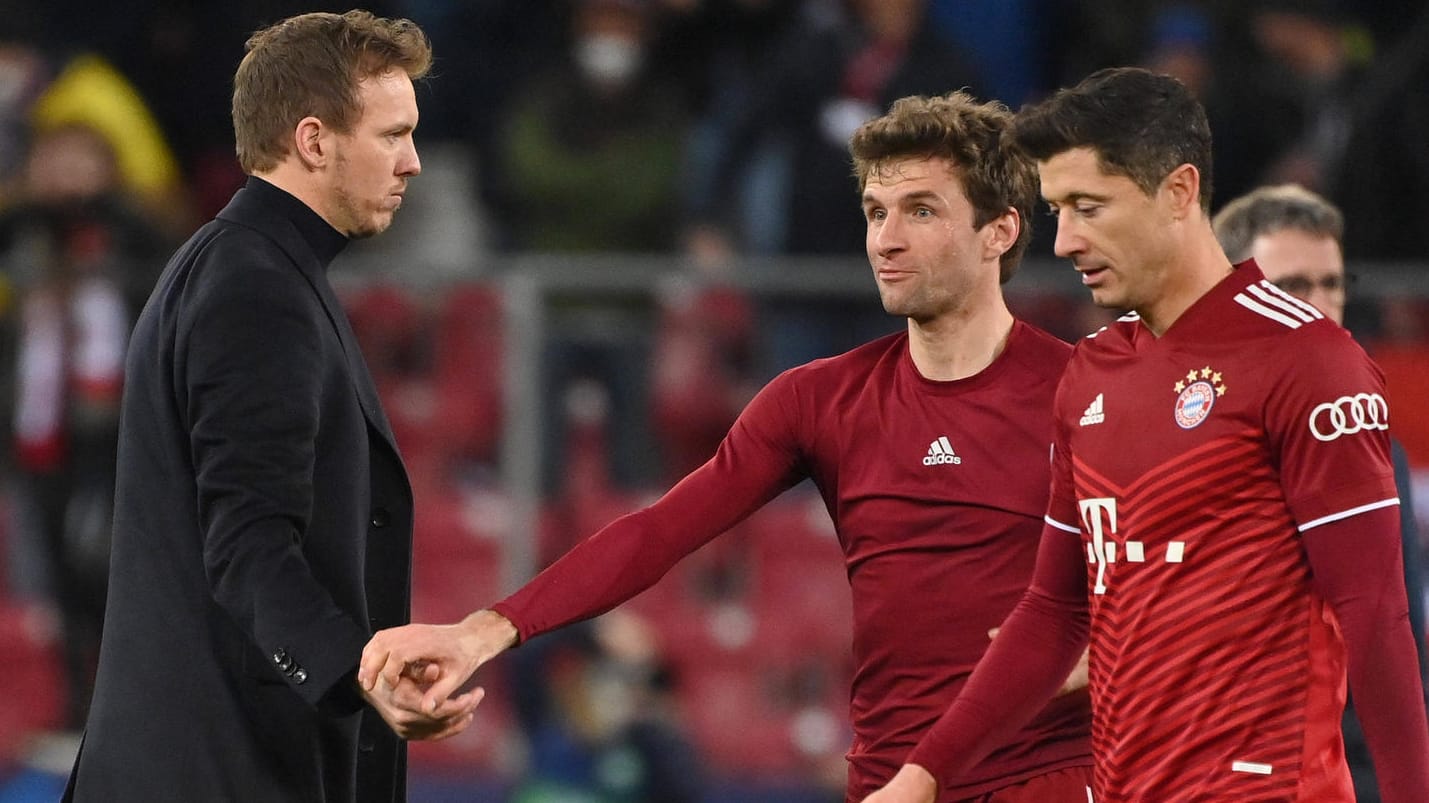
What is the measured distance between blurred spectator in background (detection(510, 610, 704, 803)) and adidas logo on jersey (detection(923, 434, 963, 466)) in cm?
369

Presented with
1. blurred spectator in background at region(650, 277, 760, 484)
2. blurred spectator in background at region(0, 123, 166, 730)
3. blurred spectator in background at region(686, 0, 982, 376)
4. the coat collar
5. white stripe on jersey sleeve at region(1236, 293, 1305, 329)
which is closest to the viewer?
white stripe on jersey sleeve at region(1236, 293, 1305, 329)

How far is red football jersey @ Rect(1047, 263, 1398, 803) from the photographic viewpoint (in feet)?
10.6

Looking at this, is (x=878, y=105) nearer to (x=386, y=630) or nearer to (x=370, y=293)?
(x=370, y=293)

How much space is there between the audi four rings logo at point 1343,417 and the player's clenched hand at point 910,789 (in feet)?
2.97

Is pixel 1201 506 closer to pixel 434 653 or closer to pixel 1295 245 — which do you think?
pixel 434 653

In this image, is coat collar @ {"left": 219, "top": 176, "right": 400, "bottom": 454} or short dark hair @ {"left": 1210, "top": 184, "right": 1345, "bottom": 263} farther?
short dark hair @ {"left": 1210, "top": 184, "right": 1345, "bottom": 263}

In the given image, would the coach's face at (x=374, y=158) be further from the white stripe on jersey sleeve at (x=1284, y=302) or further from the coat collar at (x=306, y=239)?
the white stripe on jersey sleeve at (x=1284, y=302)

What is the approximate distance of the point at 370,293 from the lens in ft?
25.8

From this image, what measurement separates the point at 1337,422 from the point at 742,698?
4690 mm

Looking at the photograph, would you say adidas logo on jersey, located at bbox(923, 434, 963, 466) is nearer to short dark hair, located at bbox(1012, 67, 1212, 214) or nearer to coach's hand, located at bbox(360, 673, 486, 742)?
short dark hair, located at bbox(1012, 67, 1212, 214)

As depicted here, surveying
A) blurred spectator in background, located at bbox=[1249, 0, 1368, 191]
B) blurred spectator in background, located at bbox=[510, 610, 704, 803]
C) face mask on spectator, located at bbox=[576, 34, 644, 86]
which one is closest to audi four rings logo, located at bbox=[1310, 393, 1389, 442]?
blurred spectator in background, located at bbox=[510, 610, 704, 803]

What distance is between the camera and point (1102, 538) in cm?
351

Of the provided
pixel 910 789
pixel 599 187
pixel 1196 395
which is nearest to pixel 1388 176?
pixel 599 187

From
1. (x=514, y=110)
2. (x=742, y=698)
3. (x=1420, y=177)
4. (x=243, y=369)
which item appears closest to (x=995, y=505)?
(x=243, y=369)
